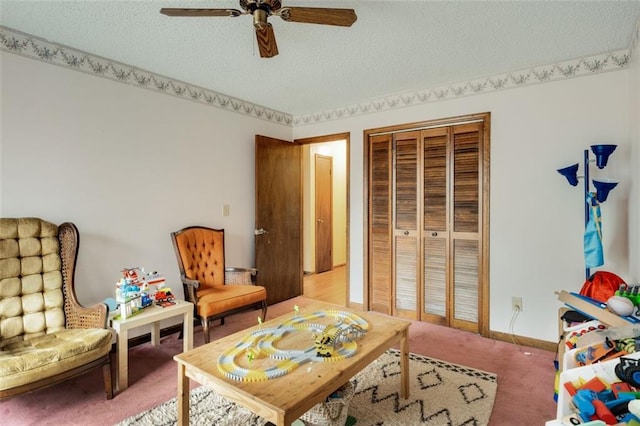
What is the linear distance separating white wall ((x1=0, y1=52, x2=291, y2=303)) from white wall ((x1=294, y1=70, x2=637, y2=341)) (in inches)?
99.5

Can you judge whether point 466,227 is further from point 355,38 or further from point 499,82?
point 355,38

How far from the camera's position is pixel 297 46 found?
2.53 metres

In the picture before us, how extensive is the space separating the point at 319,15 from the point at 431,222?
2328 mm

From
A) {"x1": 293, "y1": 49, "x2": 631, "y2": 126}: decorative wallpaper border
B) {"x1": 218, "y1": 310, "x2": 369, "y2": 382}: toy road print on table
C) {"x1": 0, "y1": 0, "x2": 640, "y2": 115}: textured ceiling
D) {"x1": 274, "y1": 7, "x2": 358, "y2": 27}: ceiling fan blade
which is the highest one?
{"x1": 0, "y1": 0, "x2": 640, "y2": 115}: textured ceiling

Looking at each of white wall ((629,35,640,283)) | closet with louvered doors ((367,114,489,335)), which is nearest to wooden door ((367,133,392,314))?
closet with louvered doors ((367,114,489,335))

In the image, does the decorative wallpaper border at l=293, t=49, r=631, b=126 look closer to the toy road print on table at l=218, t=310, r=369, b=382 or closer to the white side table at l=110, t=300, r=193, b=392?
the toy road print on table at l=218, t=310, r=369, b=382

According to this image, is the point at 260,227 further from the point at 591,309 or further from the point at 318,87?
the point at 591,309

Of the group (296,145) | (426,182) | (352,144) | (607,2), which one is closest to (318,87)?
(352,144)

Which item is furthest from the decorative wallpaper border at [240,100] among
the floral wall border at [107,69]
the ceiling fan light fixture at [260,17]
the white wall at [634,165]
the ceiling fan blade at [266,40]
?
the ceiling fan light fixture at [260,17]

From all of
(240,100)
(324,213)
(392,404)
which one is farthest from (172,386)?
(324,213)

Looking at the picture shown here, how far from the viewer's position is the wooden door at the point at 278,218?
4004 mm

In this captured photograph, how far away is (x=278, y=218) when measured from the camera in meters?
4.24

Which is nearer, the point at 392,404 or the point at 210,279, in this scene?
the point at 392,404

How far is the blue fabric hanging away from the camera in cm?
233
